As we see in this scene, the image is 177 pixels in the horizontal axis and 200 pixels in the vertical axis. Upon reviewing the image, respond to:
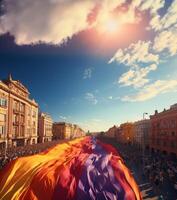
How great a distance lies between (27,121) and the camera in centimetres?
8494

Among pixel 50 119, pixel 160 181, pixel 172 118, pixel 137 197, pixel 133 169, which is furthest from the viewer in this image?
pixel 50 119

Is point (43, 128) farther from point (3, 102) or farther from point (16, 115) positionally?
point (3, 102)

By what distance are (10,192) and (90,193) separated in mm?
3212

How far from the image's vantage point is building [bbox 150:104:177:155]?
2229 inches

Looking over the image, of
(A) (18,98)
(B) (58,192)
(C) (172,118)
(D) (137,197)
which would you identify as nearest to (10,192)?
(B) (58,192)

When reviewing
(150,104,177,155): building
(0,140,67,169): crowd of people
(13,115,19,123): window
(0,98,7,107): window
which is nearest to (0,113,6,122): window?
(0,98,7,107): window

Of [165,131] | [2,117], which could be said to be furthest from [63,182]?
[165,131]

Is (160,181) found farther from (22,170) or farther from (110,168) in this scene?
(22,170)

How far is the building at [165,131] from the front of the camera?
186 ft

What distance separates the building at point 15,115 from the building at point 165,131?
3825cm

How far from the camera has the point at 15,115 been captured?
72688 millimetres

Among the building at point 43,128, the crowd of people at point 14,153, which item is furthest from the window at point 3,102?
the building at point 43,128

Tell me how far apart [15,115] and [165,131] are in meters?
40.1

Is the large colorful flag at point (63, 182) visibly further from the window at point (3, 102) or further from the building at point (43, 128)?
the building at point (43, 128)
